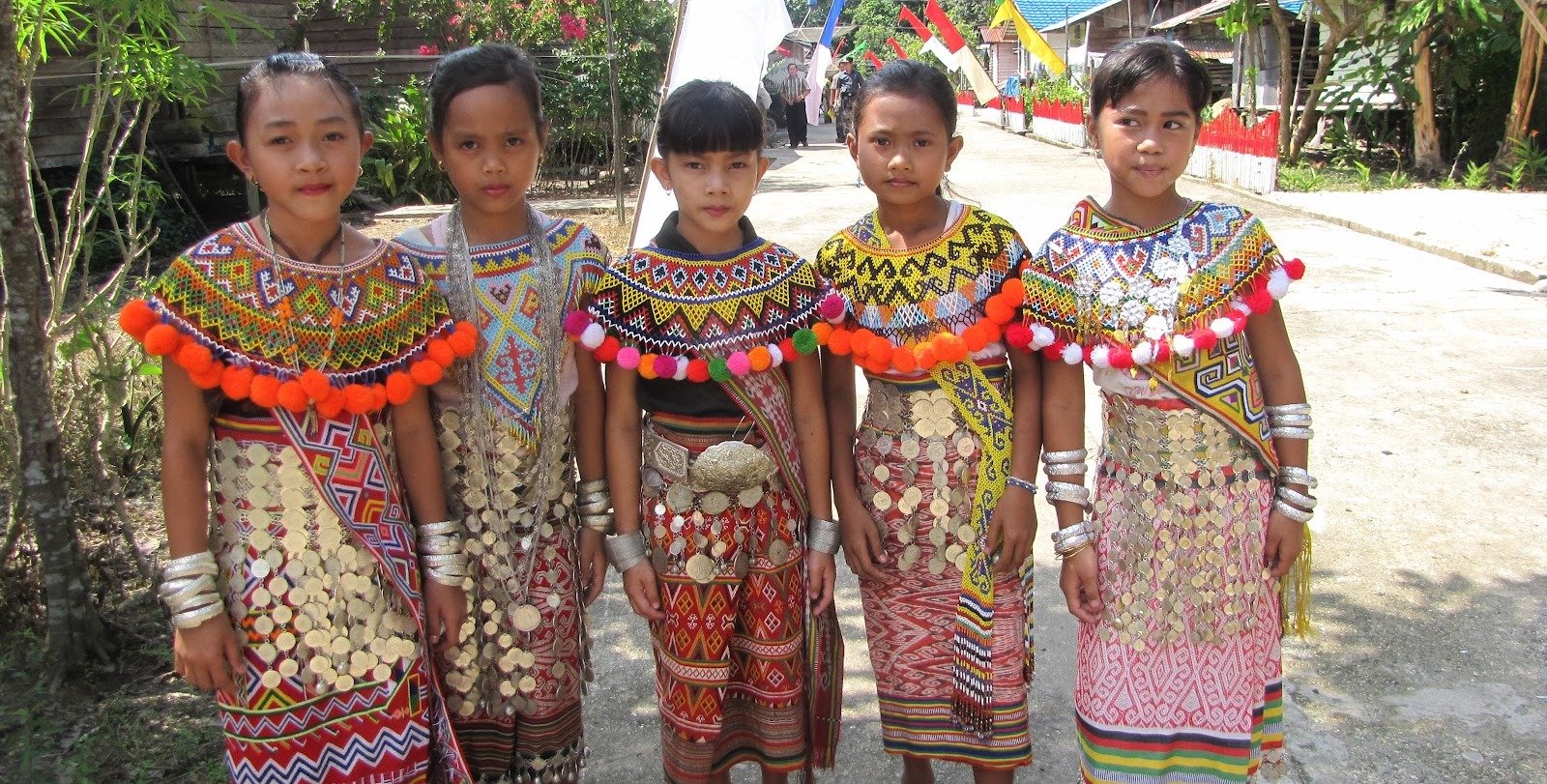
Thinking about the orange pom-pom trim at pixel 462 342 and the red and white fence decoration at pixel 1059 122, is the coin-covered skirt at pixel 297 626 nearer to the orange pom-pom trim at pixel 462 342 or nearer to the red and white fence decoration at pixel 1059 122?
the orange pom-pom trim at pixel 462 342

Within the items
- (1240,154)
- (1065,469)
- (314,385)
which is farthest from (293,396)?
(1240,154)

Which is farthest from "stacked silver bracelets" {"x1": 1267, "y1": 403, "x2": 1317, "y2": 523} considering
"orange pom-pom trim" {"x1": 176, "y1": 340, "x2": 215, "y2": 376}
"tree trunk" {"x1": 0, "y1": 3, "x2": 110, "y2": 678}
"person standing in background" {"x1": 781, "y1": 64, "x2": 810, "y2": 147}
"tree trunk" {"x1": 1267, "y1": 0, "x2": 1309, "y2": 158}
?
"person standing in background" {"x1": 781, "y1": 64, "x2": 810, "y2": 147}

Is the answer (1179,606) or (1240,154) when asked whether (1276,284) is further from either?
(1240,154)

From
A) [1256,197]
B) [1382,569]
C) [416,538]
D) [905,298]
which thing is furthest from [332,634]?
[1256,197]

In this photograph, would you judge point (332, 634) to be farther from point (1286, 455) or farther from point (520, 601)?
point (1286, 455)

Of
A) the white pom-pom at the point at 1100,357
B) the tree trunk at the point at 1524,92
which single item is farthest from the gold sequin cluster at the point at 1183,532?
the tree trunk at the point at 1524,92

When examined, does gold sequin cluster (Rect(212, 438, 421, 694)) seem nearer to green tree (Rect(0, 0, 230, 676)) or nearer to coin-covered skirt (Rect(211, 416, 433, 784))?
coin-covered skirt (Rect(211, 416, 433, 784))

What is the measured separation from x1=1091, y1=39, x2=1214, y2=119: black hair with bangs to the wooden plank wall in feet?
14.8

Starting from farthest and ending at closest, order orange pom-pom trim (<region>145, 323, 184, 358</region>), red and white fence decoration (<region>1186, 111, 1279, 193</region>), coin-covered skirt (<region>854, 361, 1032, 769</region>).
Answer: red and white fence decoration (<region>1186, 111, 1279, 193</region>) < coin-covered skirt (<region>854, 361, 1032, 769</region>) < orange pom-pom trim (<region>145, 323, 184, 358</region>)

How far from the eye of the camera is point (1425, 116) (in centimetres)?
1370

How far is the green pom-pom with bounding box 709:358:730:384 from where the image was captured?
2105 millimetres

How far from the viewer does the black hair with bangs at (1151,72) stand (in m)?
2.02

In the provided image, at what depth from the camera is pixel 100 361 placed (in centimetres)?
361

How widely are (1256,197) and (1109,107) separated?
505 inches
